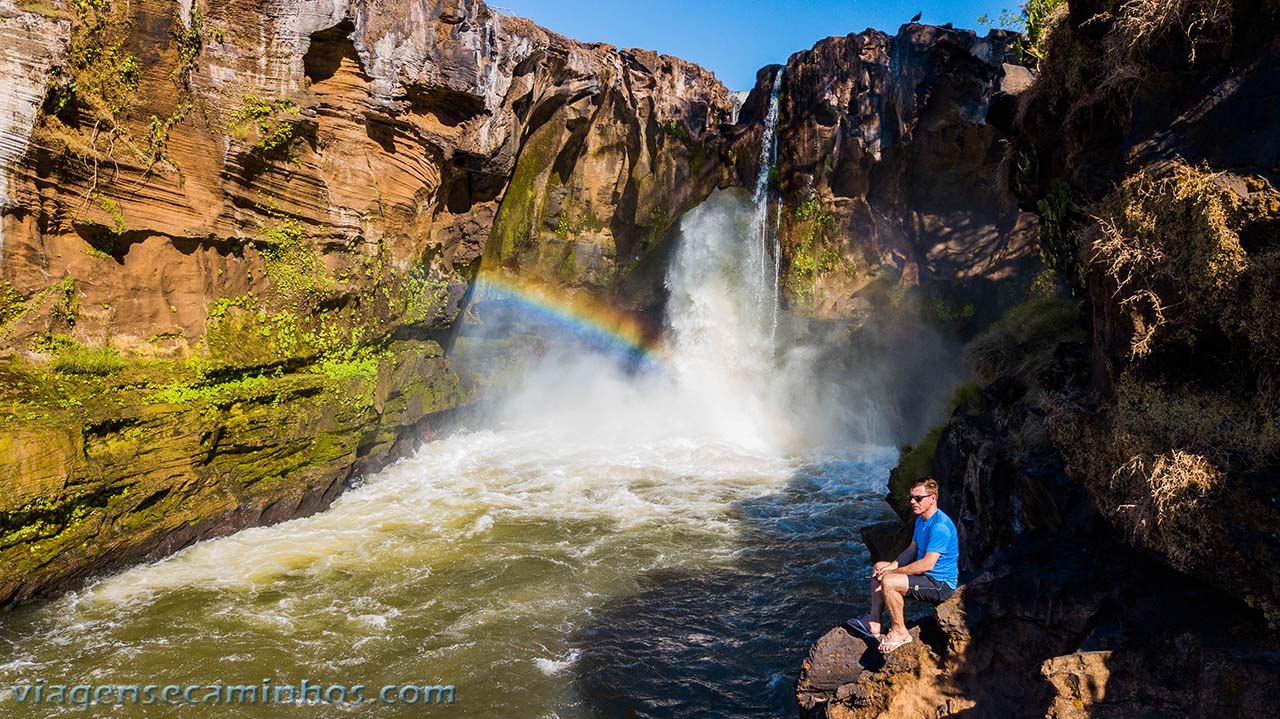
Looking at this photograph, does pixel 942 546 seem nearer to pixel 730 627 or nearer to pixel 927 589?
pixel 927 589

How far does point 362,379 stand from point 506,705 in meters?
8.48

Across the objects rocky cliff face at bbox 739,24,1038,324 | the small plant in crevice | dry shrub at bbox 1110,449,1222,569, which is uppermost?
rocky cliff face at bbox 739,24,1038,324

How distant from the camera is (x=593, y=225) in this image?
795 inches

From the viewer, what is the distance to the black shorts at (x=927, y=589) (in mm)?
5160

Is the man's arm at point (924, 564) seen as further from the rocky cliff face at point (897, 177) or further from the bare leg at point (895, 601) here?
the rocky cliff face at point (897, 177)

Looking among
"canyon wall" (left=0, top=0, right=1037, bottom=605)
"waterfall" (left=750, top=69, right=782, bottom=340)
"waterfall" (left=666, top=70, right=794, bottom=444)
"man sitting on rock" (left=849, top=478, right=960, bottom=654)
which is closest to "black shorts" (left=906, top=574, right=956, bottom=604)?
"man sitting on rock" (left=849, top=478, right=960, bottom=654)

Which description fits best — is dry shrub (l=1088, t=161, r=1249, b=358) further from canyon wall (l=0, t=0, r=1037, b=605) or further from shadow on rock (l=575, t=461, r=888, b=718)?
canyon wall (l=0, t=0, r=1037, b=605)

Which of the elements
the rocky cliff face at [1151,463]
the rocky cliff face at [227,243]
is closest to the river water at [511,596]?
the rocky cliff face at [227,243]

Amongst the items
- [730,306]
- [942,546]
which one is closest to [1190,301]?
[942,546]

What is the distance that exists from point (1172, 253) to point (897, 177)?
15.7 metres

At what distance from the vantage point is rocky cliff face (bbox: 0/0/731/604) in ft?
26.3

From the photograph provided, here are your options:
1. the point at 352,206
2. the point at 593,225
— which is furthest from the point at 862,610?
the point at 593,225

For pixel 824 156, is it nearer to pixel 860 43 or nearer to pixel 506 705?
pixel 860 43

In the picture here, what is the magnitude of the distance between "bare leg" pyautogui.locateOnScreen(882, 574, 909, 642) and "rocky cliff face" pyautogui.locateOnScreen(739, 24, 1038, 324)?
14.3 meters
